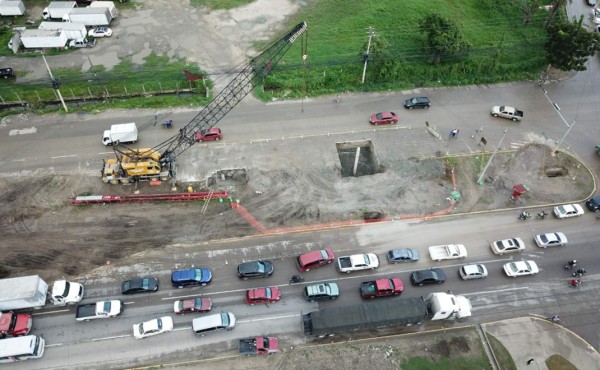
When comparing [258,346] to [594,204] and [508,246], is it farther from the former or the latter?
[594,204]

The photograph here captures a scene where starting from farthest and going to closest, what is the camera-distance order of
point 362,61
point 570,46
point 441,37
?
1. point 362,61
2. point 441,37
3. point 570,46

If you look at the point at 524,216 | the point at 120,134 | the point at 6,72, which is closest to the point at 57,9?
the point at 6,72

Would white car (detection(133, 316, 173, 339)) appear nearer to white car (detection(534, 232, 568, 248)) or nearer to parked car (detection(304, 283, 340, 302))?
parked car (detection(304, 283, 340, 302))

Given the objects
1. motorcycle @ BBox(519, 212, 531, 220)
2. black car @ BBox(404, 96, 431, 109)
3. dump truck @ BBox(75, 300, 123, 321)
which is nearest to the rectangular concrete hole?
black car @ BBox(404, 96, 431, 109)

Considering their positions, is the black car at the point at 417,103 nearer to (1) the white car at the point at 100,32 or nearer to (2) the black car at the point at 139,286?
(2) the black car at the point at 139,286

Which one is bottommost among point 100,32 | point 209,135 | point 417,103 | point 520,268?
point 520,268
